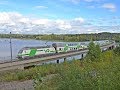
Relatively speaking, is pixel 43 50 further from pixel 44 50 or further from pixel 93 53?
pixel 93 53

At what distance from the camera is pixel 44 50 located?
83.7 meters

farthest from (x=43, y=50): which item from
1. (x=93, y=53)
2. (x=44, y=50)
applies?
(x=93, y=53)

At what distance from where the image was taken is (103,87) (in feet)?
39.8

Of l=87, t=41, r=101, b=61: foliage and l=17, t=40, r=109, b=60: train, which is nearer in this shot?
l=87, t=41, r=101, b=61: foliage

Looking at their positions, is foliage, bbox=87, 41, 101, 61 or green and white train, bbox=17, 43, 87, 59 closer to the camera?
foliage, bbox=87, 41, 101, 61

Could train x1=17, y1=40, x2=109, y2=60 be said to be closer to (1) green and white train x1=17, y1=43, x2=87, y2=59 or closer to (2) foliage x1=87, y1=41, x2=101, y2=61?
(1) green and white train x1=17, y1=43, x2=87, y2=59

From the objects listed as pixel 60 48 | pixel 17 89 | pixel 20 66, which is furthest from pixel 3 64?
pixel 60 48

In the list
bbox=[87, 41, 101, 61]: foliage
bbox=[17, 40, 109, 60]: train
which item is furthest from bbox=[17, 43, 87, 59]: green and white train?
bbox=[87, 41, 101, 61]: foliage

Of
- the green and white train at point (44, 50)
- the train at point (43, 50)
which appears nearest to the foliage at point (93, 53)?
the train at point (43, 50)

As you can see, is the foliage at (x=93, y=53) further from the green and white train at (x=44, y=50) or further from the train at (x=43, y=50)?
the green and white train at (x=44, y=50)

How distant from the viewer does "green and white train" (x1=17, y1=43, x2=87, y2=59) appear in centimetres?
7459

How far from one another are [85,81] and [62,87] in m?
1.67

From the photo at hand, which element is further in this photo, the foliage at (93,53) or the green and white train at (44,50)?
the green and white train at (44,50)

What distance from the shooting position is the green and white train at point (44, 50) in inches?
2937
